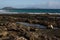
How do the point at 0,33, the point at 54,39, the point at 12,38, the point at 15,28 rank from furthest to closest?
the point at 15,28, the point at 0,33, the point at 54,39, the point at 12,38

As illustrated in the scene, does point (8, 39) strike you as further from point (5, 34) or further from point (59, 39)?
point (59, 39)

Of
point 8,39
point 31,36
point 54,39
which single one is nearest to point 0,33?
point 8,39

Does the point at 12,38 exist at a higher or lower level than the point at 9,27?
higher

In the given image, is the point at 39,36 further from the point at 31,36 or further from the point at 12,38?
the point at 12,38

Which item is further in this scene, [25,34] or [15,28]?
[15,28]

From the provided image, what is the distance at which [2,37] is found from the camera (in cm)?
2383

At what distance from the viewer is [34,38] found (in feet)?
72.4


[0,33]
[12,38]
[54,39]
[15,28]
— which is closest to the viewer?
[12,38]

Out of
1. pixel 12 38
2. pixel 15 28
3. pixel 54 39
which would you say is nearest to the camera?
pixel 12 38

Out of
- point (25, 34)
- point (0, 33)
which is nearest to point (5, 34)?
point (0, 33)

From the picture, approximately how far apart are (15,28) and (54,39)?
8.32 meters

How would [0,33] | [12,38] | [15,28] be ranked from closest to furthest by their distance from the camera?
1. [12,38]
2. [0,33]
3. [15,28]

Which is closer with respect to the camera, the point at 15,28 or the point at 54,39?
the point at 54,39

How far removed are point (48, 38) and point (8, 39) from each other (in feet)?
12.5
